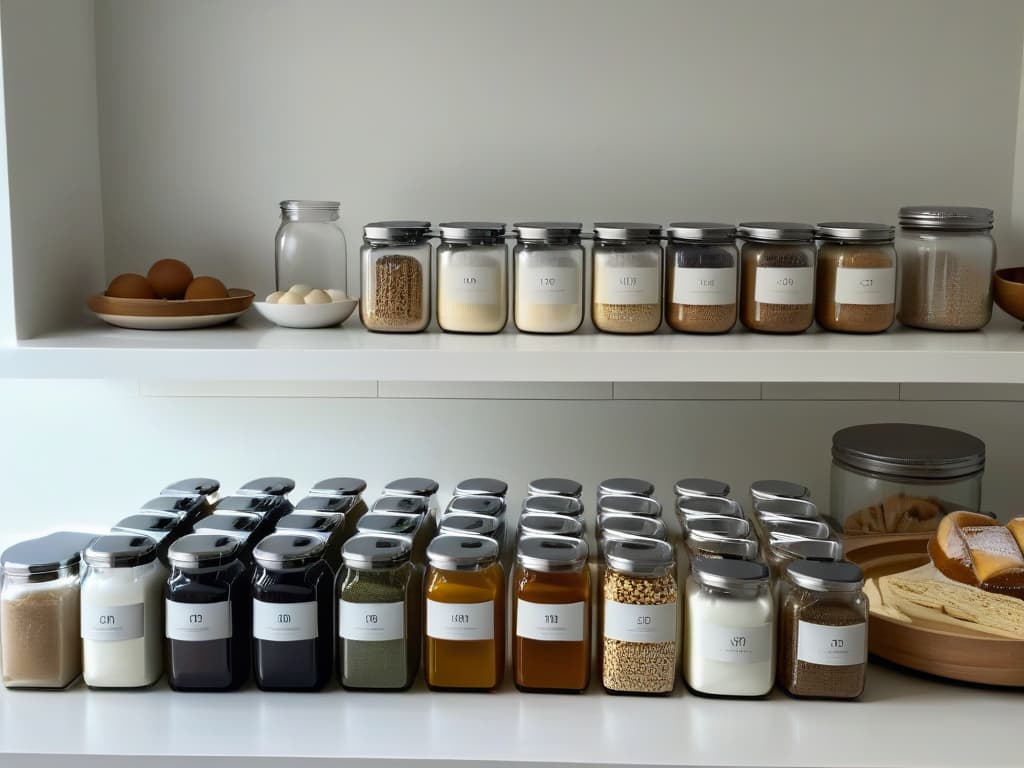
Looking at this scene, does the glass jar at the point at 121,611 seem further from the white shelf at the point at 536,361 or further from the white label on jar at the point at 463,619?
the white label on jar at the point at 463,619

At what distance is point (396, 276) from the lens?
1.41 metres

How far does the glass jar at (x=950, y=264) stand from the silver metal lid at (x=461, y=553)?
2.17ft

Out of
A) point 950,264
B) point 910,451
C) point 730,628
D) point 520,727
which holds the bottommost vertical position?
point 520,727

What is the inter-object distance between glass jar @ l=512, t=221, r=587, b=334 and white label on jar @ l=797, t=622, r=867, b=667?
1.58 feet

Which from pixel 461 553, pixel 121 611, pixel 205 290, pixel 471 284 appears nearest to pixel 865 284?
pixel 471 284

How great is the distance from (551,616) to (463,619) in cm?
10

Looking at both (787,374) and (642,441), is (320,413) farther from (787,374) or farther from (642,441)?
(787,374)

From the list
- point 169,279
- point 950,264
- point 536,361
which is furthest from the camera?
point 169,279

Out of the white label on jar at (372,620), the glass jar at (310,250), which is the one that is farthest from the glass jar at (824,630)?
the glass jar at (310,250)

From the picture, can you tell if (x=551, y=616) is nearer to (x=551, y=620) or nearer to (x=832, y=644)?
(x=551, y=620)

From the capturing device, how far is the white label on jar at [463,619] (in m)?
1.22

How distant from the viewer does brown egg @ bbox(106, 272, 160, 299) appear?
146 cm

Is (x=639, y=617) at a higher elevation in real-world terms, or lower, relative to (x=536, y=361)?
lower

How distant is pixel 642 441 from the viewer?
1.71m
